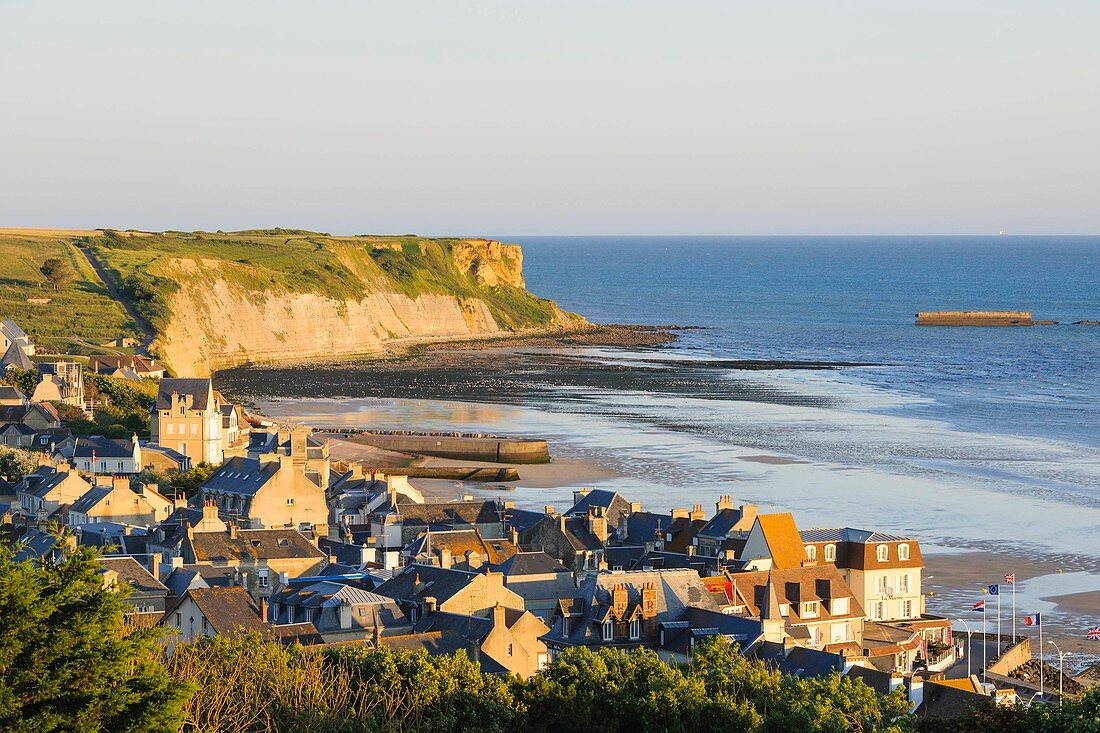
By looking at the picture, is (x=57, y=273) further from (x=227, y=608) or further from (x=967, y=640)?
(x=967, y=640)

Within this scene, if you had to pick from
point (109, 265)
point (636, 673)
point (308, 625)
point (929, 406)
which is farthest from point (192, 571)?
point (109, 265)

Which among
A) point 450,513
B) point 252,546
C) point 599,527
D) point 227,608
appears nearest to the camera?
point 227,608

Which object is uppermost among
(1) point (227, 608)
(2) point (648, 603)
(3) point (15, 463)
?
(2) point (648, 603)

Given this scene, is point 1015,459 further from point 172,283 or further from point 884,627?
point 172,283

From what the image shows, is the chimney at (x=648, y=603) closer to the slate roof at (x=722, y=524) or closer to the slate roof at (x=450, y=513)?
the slate roof at (x=722, y=524)

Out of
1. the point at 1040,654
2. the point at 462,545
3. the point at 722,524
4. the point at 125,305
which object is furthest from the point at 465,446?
the point at 125,305

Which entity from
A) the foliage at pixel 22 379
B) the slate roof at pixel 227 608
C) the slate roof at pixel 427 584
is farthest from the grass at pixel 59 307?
the slate roof at pixel 227 608
